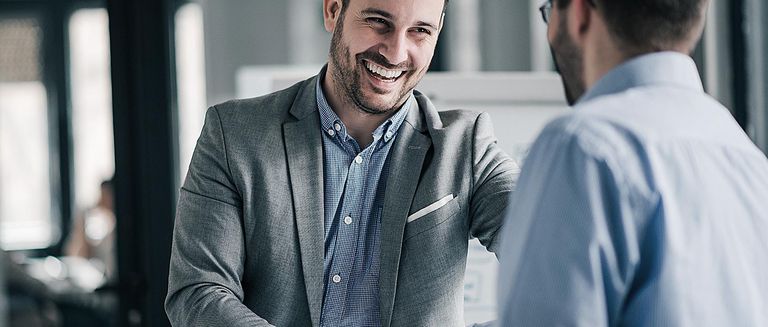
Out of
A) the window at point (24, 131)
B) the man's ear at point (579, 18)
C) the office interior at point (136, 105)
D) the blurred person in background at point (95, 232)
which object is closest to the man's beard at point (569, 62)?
the man's ear at point (579, 18)

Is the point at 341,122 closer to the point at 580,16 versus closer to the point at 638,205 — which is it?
the point at 580,16

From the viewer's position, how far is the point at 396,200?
1.70m

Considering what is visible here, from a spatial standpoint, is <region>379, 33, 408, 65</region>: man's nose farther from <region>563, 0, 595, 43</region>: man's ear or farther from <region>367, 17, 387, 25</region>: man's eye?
<region>563, 0, 595, 43</region>: man's ear

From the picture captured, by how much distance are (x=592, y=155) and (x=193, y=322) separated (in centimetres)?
88

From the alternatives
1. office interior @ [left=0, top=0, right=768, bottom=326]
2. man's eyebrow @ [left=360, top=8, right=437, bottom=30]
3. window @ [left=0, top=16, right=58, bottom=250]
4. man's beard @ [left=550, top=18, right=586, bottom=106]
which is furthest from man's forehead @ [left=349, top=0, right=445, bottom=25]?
window @ [left=0, top=16, right=58, bottom=250]

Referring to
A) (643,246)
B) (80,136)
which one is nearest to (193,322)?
(643,246)

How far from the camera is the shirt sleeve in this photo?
100cm

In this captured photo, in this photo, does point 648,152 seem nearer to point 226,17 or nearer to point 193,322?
point 193,322

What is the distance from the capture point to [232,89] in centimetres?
797

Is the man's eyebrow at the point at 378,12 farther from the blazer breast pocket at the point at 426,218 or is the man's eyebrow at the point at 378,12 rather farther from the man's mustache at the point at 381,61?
the blazer breast pocket at the point at 426,218

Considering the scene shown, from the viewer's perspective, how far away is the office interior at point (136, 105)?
113 inches

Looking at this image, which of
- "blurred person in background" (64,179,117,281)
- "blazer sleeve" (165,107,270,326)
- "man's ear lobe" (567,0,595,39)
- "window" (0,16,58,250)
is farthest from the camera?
"window" (0,16,58,250)

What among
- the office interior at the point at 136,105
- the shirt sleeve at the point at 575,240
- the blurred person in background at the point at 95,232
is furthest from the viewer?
the blurred person in background at the point at 95,232

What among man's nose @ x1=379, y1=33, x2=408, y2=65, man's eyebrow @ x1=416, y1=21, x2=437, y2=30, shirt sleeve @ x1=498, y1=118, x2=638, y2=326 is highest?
man's eyebrow @ x1=416, y1=21, x2=437, y2=30
